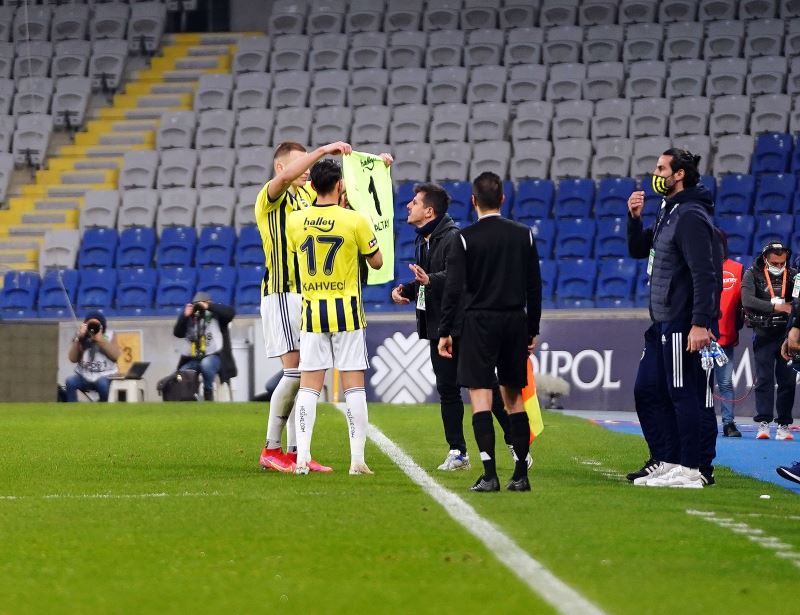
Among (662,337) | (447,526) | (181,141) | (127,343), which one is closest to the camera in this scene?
(447,526)

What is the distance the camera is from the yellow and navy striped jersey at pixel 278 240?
9383mm

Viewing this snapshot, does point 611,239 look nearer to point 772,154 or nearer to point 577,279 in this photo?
point 577,279

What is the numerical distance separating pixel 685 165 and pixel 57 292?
16870mm

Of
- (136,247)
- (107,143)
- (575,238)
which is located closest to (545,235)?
(575,238)

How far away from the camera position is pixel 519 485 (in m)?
8.32

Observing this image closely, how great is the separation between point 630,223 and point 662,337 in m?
0.79

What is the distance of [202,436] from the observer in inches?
514

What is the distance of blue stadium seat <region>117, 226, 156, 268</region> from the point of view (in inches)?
988

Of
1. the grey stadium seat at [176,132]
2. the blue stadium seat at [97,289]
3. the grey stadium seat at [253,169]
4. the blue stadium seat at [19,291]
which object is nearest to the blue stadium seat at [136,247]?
the blue stadium seat at [97,289]

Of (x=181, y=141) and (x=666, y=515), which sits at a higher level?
(x=181, y=141)

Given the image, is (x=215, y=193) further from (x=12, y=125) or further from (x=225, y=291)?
(x=12, y=125)

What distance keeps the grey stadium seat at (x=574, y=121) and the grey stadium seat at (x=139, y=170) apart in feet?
24.6

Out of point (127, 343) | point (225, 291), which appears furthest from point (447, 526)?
point (225, 291)

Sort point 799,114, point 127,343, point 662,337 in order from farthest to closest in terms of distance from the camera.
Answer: point 799,114 → point 127,343 → point 662,337
